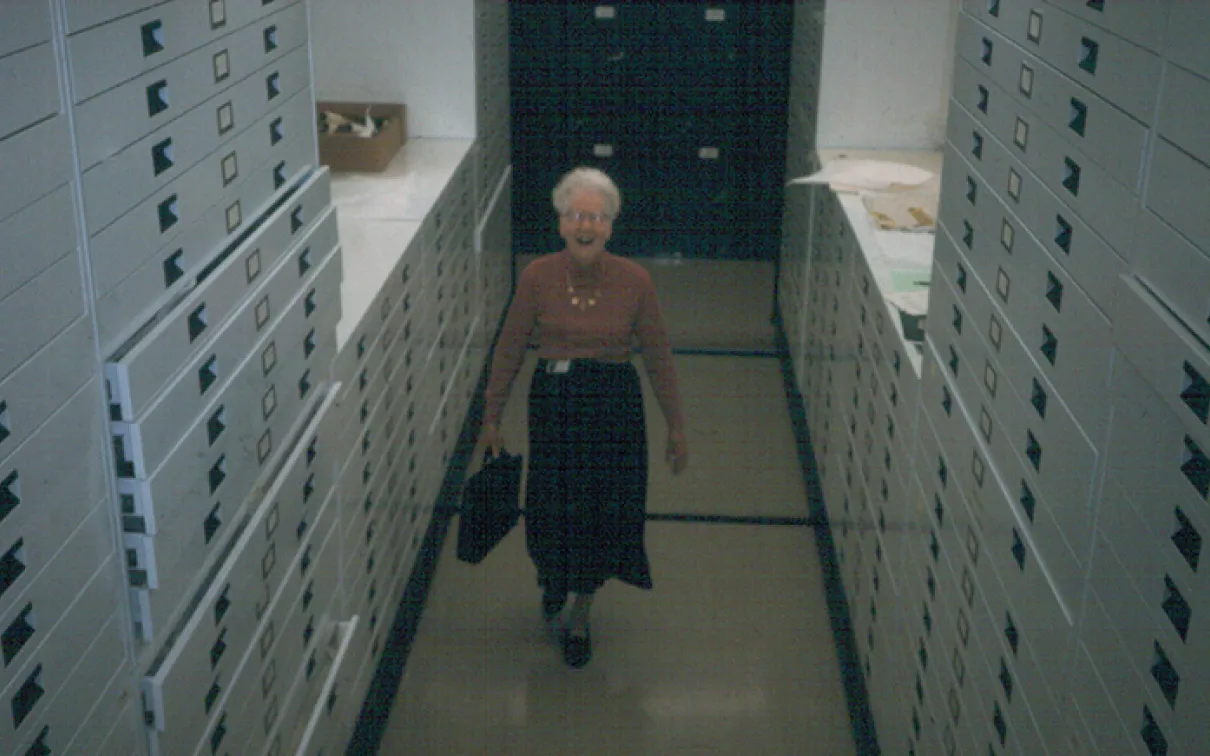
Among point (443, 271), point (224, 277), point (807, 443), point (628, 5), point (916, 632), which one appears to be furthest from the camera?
point (628, 5)

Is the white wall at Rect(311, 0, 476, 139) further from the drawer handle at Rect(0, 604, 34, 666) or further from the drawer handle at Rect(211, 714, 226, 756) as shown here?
the drawer handle at Rect(0, 604, 34, 666)

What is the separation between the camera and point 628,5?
18.0 feet

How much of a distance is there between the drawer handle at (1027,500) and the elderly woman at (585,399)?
1296 mm

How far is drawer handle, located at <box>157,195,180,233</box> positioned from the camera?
1.58 metres

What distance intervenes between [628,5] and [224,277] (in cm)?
403

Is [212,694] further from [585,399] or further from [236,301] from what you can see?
[585,399]

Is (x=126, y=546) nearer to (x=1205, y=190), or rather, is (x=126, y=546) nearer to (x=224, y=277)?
(x=224, y=277)

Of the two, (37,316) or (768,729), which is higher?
(37,316)

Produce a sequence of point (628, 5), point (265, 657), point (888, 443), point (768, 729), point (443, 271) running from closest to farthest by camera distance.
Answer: point (265, 657)
point (888, 443)
point (768, 729)
point (443, 271)
point (628, 5)

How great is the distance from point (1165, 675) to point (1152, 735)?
7cm

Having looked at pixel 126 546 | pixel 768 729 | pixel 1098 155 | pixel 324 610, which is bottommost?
pixel 768 729

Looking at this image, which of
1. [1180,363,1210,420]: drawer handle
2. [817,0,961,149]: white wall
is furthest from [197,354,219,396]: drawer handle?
[817,0,961,149]: white wall

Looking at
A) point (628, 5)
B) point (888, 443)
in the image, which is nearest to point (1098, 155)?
point (888, 443)

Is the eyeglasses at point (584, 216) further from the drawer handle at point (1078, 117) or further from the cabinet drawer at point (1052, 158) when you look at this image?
the drawer handle at point (1078, 117)
